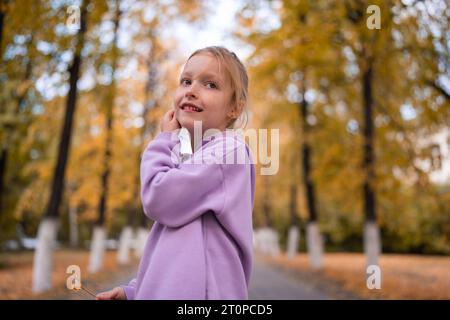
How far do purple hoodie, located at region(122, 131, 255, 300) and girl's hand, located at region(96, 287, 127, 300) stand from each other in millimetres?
53

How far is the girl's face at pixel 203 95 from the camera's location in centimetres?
157

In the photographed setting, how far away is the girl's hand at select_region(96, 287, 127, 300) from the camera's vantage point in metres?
1.48

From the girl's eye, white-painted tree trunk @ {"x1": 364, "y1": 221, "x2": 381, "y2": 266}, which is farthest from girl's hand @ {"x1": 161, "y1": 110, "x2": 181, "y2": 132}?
white-painted tree trunk @ {"x1": 364, "y1": 221, "x2": 381, "y2": 266}

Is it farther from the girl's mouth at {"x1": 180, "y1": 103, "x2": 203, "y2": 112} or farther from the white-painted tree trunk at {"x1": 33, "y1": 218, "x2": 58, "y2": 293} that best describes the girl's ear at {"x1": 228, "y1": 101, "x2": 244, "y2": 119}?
the white-painted tree trunk at {"x1": 33, "y1": 218, "x2": 58, "y2": 293}

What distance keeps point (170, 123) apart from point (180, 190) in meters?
0.31

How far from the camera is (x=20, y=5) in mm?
6934

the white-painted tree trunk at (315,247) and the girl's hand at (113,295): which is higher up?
the girl's hand at (113,295)

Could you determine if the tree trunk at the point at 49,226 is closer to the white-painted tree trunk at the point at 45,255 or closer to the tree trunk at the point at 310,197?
the white-painted tree trunk at the point at 45,255

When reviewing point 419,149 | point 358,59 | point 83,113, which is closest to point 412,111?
point 419,149

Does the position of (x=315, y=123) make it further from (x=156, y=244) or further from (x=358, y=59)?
(x=156, y=244)

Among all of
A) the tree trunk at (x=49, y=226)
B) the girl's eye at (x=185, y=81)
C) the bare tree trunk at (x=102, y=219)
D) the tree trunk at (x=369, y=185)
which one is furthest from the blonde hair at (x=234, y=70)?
the bare tree trunk at (x=102, y=219)

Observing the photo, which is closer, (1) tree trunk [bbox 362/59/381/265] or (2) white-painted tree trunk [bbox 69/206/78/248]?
(1) tree trunk [bbox 362/59/381/265]

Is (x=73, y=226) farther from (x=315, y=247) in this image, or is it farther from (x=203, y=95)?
(x=203, y=95)
